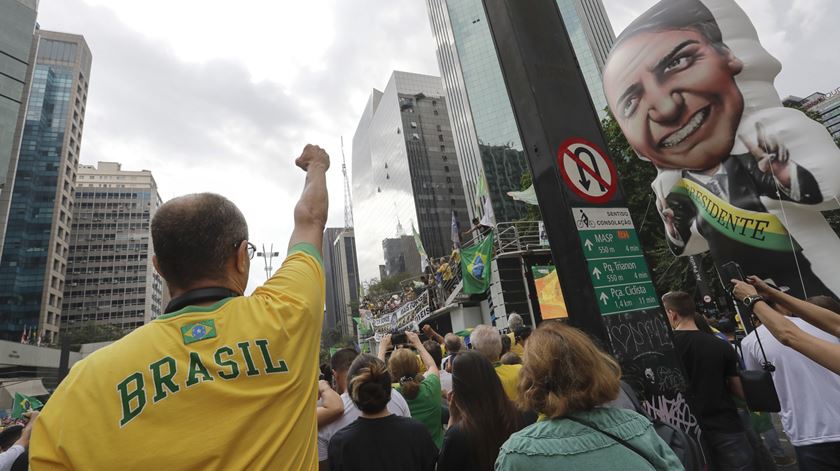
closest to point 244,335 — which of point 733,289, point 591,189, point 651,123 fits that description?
point 591,189

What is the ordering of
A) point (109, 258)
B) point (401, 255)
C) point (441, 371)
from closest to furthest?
1. point (441, 371)
2. point (401, 255)
3. point (109, 258)

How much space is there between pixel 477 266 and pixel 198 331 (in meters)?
15.2

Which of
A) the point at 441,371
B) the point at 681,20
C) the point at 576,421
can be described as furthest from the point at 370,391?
the point at 681,20

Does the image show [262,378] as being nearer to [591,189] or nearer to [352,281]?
[591,189]

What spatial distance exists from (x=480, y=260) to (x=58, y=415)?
15.3 m

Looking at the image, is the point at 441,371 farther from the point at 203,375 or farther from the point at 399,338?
the point at 203,375

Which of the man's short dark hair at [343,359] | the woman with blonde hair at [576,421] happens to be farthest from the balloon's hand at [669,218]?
the woman with blonde hair at [576,421]

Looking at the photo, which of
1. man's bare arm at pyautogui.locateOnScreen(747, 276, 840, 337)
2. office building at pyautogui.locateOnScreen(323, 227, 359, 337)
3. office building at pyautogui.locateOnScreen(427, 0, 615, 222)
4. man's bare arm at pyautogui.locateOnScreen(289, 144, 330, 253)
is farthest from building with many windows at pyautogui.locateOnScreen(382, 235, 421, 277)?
man's bare arm at pyautogui.locateOnScreen(289, 144, 330, 253)

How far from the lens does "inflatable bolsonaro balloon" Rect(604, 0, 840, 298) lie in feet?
27.6

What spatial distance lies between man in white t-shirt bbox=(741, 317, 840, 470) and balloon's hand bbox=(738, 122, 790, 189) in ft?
22.7

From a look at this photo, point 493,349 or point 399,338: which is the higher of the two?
point 399,338

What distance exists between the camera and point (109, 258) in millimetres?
93375

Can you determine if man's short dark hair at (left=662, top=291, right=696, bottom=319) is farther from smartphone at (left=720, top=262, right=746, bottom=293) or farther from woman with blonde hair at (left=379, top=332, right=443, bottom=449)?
woman with blonde hair at (left=379, top=332, right=443, bottom=449)

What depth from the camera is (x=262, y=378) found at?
129cm
